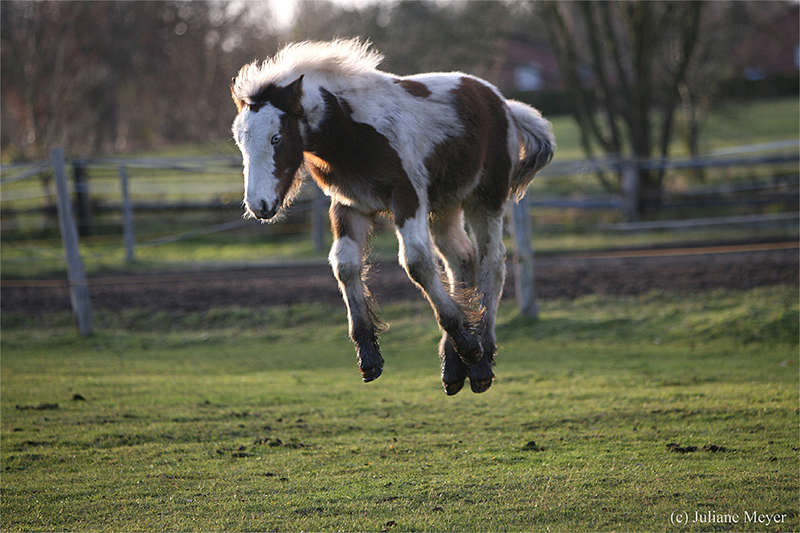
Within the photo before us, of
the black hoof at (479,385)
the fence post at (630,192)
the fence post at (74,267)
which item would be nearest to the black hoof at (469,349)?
the black hoof at (479,385)

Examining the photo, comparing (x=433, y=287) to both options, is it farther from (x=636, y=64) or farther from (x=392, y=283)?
(x=636, y=64)

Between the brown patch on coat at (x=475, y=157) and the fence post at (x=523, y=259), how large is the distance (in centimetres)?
486

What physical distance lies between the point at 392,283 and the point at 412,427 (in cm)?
576

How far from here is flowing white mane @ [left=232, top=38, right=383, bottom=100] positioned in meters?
3.30

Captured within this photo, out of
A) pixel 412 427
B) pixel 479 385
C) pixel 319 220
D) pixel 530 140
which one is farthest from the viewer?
pixel 319 220

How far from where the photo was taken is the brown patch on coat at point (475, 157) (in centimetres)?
362

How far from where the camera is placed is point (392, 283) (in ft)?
35.7

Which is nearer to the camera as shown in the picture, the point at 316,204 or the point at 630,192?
the point at 316,204

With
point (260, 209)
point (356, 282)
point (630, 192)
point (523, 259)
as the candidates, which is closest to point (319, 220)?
point (523, 259)

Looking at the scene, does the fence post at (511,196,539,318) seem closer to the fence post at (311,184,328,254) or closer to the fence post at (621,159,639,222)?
the fence post at (311,184,328,254)

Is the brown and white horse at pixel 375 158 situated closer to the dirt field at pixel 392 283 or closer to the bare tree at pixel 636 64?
the dirt field at pixel 392 283

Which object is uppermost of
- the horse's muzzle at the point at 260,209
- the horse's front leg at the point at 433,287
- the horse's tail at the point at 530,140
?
the horse's tail at the point at 530,140

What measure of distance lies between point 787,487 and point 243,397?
4109 mm

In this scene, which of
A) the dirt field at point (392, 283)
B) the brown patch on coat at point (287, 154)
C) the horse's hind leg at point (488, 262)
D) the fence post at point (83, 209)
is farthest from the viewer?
the fence post at point (83, 209)
